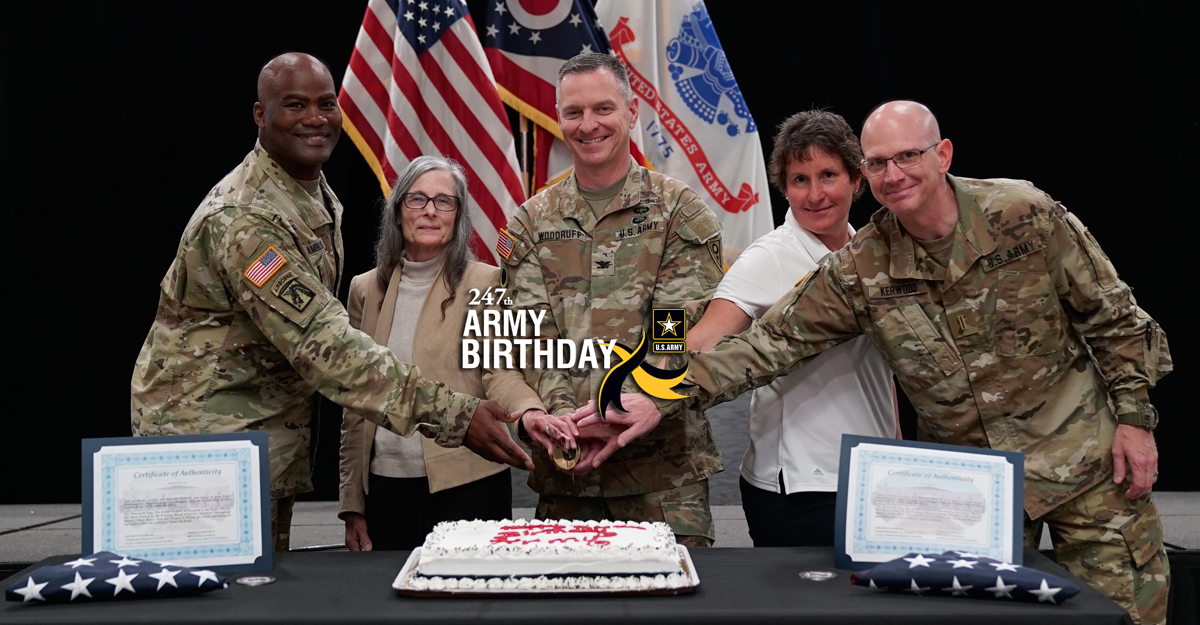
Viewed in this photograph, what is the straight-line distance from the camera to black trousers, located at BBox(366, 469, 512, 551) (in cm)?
274

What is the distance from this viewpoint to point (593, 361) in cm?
266

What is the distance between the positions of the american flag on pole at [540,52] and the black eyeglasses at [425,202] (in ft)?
5.76

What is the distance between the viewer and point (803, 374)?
2.56m

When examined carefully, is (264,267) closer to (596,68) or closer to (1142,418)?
(596,68)

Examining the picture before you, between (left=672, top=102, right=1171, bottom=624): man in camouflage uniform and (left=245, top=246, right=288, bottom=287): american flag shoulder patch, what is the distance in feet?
4.45

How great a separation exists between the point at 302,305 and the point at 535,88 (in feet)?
8.14

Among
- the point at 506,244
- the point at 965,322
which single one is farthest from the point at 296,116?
the point at 965,322

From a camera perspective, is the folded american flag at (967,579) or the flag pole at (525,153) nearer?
the folded american flag at (967,579)

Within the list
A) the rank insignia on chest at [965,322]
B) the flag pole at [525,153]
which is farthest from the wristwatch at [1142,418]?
the flag pole at [525,153]

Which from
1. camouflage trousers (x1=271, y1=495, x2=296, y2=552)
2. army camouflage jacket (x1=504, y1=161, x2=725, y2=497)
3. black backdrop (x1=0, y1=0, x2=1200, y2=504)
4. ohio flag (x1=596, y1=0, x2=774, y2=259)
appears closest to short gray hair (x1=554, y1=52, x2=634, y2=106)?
army camouflage jacket (x1=504, y1=161, x2=725, y2=497)

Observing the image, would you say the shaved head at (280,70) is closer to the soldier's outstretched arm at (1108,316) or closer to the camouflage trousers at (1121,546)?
the soldier's outstretched arm at (1108,316)

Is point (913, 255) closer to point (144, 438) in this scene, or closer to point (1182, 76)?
point (144, 438)

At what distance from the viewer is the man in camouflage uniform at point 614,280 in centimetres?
264

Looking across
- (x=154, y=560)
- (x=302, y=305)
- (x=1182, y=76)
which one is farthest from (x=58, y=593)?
(x=1182, y=76)
